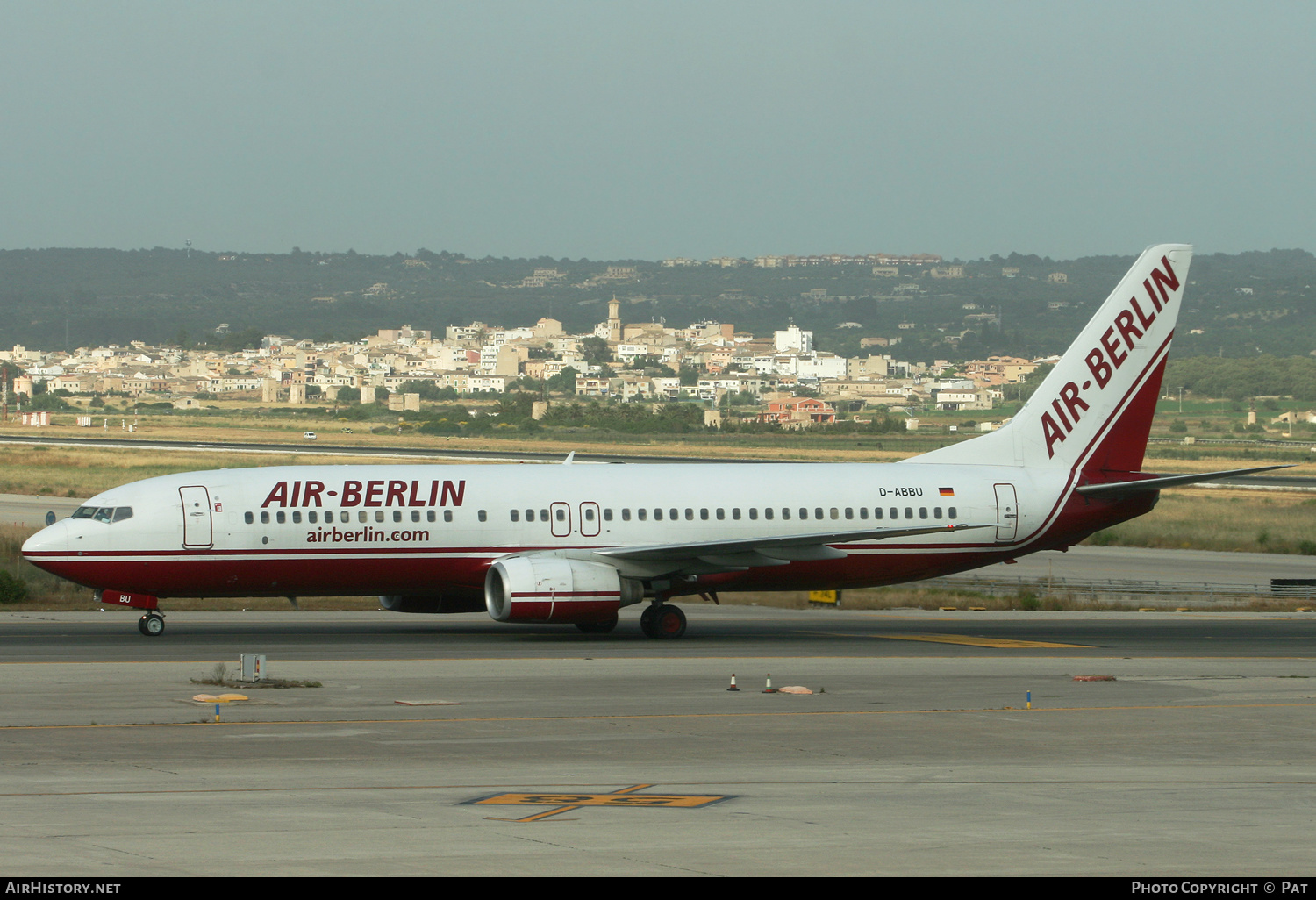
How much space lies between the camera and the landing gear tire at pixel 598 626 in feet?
129

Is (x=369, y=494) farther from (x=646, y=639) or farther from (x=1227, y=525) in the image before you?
(x=1227, y=525)

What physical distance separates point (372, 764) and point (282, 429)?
17189 cm

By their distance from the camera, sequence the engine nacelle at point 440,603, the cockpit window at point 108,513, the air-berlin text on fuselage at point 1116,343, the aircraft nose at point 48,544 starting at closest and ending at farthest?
1. the aircraft nose at point 48,544
2. the cockpit window at point 108,513
3. the engine nacelle at point 440,603
4. the air-berlin text on fuselage at point 1116,343

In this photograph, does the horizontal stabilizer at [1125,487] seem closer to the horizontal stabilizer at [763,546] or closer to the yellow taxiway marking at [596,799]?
the horizontal stabilizer at [763,546]

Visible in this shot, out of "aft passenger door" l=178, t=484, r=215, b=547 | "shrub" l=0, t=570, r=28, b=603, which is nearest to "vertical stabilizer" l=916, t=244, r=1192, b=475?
"aft passenger door" l=178, t=484, r=215, b=547

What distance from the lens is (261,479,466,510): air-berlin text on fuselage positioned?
37.9 metres

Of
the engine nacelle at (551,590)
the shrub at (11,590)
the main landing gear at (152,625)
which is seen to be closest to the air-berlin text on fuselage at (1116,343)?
the engine nacelle at (551,590)

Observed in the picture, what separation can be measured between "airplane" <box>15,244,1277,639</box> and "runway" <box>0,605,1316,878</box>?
4.67 ft

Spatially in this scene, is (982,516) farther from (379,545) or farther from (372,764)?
(372,764)

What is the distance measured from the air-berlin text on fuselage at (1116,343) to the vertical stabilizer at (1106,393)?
0.02m

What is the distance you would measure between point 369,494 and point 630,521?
20.6 feet

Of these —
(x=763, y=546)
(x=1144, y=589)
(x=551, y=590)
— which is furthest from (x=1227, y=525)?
(x=551, y=590)

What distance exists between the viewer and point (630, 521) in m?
39.9
